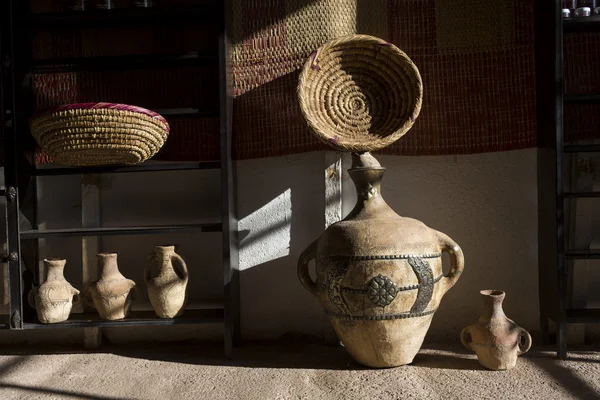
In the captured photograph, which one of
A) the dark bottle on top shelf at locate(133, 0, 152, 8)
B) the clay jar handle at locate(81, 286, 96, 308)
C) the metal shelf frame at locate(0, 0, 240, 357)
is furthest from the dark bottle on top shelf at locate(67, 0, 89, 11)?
the clay jar handle at locate(81, 286, 96, 308)

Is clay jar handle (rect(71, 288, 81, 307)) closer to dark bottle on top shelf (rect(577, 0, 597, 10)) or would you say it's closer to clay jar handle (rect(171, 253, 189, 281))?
clay jar handle (rect(171, 253, 189, 281))

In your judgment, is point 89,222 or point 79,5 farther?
point 89,222

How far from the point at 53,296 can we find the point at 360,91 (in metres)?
1.61

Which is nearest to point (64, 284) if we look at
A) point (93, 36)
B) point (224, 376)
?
point (224, 376)

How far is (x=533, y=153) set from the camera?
2453 mm

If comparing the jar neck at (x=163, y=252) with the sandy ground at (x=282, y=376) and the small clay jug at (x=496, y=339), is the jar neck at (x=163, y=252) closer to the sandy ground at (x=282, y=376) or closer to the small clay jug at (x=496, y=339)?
the sandy ground at (x=282, y=376)

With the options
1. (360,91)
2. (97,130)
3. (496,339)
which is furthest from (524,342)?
(97,130)

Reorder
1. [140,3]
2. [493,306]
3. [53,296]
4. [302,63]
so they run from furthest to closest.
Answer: [302,63]
[140,3]
[53,296]
[493,306]

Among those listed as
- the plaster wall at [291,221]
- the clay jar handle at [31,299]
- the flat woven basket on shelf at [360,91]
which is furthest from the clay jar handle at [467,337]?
the clay jar handle at [31,299]

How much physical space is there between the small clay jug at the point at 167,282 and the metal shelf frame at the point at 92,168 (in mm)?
51

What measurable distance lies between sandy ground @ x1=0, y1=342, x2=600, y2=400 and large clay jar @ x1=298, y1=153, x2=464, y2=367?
0.44 ft

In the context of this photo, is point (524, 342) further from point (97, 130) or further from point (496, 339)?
point (97, 130)

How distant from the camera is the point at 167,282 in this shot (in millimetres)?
2289

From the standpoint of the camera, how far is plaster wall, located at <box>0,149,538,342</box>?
97.5 inches
